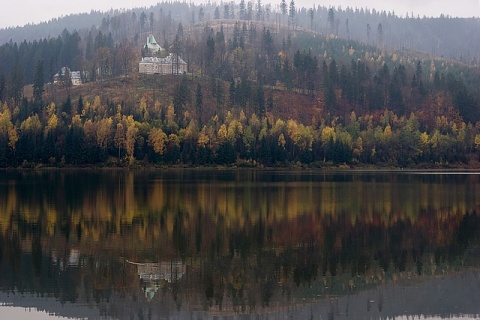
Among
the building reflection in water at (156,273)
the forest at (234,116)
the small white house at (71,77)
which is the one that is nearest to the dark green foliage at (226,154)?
the forest at (234,116)

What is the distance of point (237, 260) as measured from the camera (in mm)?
29109

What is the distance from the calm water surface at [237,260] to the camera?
22.3 metres

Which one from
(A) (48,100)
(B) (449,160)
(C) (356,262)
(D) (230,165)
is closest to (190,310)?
(C) (356,262)

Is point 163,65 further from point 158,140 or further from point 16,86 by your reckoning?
point 158,140

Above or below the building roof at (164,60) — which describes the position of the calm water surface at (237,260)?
below

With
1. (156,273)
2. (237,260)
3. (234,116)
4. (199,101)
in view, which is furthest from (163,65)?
(156,273)

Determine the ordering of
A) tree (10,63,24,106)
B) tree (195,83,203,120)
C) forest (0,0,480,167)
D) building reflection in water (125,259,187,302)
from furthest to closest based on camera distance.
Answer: tree (10,63,24,106) → tree (195,83,203,120) → forest (0,0,480,167) → building reflection in water (125,259,187,302)

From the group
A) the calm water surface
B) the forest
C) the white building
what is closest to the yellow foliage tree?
the forest

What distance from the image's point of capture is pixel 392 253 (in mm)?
31688

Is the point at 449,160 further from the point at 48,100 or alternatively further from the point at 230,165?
the point at 48,100

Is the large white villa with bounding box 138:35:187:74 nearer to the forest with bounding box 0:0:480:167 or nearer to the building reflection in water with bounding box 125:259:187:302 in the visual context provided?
the forest with bounding box 0:0:480:167

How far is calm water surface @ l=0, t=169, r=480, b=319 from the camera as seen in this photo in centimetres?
2228

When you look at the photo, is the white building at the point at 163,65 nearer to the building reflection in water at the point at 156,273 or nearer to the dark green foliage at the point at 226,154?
the dark green foliage at the point at 226,154

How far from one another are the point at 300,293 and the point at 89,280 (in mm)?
8188
